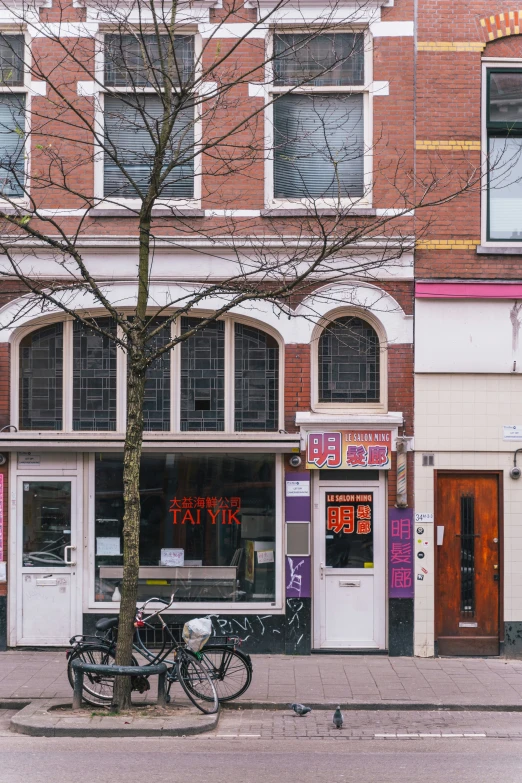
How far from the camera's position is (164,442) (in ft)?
43.3

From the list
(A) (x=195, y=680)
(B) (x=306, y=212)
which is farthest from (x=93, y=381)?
(A) (x=195, y=680)

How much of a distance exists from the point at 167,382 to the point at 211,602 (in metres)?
2.99

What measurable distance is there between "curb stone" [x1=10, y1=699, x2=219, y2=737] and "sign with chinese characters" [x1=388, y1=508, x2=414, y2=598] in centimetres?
400

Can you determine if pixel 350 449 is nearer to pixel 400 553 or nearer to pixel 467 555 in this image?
pixel 400 553

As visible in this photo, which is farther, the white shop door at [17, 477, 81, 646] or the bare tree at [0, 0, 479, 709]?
the white shop door at [17, 477, 81, 646]

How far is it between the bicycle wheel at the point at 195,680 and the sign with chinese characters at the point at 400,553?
3.67 m

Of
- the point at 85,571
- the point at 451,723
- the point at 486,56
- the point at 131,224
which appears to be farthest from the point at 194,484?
the point at 486,56

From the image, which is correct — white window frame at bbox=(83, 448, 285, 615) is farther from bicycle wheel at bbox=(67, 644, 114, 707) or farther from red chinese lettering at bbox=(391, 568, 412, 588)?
bicycle wheel at bbox=(67, 644, 114, 707)

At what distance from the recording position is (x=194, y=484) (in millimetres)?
13477

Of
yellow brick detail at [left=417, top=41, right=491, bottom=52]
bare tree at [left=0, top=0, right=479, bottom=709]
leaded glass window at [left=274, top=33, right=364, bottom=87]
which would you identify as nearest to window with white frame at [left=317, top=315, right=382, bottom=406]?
bare tree at [left=0, top=0, right=479, bottom=709]

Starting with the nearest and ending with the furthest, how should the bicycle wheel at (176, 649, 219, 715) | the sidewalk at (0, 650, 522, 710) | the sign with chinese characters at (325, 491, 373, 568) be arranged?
the bicycle wheel at (176, 649, 219, 715)
the sidewalk at (0, 650, 522, 710)
the sign with chinese characters at (325, 491, 373, 568)

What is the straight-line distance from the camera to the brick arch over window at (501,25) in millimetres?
13461

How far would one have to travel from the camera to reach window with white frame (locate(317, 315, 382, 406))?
1358 centimetres

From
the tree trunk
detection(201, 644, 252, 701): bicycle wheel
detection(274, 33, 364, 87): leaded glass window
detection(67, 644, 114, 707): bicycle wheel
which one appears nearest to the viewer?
the tree trunk
